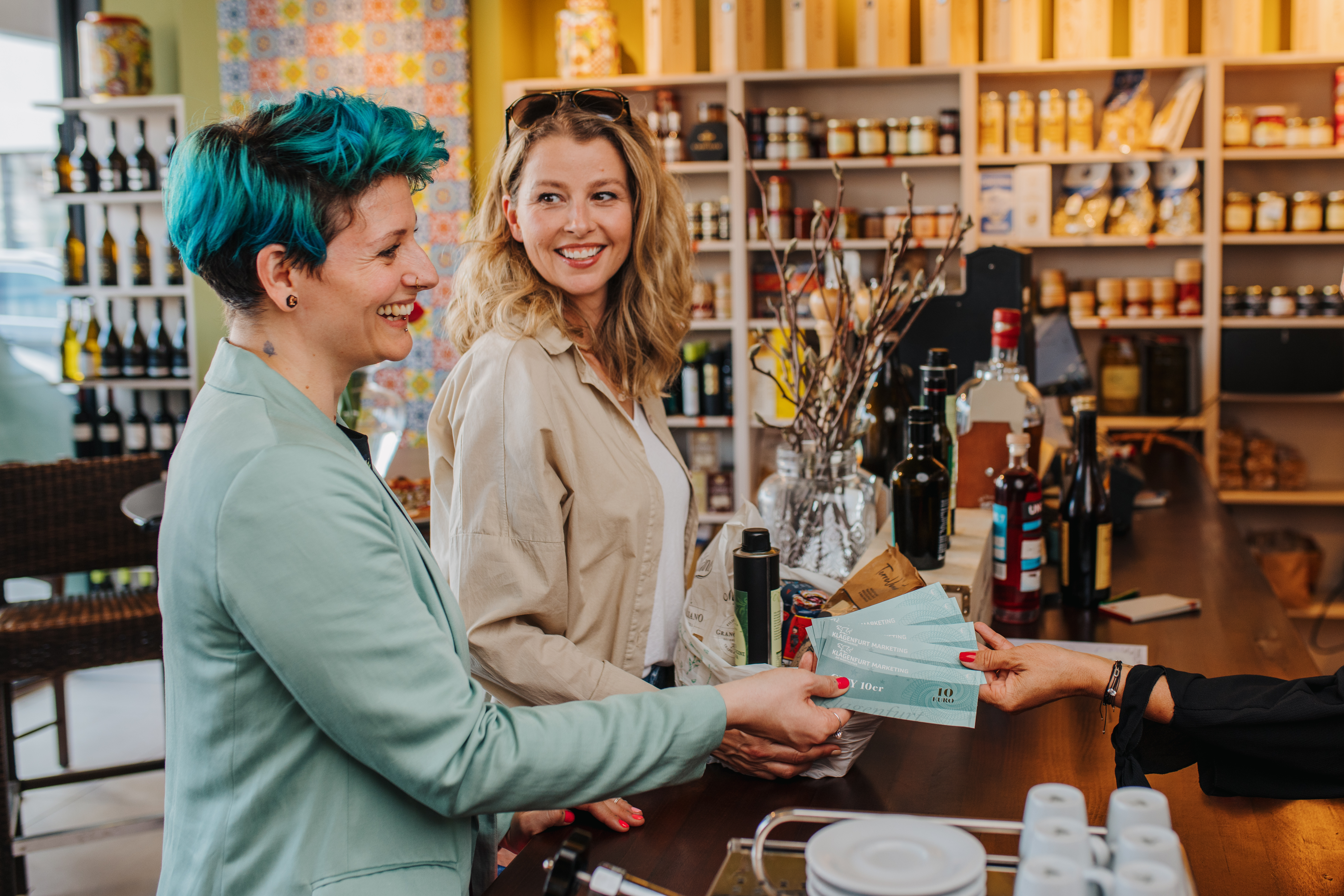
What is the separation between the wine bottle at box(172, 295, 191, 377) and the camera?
198 inches

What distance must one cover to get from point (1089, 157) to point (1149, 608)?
3106 mm

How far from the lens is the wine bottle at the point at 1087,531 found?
1931mm

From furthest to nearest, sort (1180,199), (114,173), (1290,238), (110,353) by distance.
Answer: (110,353) < (114,173) < (1180,199) < (1290,238)

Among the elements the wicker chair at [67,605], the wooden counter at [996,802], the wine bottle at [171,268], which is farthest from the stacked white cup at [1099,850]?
the wine bottle at [171,268]

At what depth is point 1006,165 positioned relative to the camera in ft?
15.3

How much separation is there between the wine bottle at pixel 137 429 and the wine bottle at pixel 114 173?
965 mm

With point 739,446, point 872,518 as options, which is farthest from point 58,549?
point 739,446

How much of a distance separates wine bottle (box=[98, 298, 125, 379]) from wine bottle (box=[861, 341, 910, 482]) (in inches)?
→ 162

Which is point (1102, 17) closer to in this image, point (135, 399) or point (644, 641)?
point (644, 641)

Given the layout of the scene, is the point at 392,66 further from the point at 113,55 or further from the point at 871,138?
the point at 871,138

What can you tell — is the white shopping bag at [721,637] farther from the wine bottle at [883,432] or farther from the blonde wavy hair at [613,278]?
the wine bottle at [883,432]

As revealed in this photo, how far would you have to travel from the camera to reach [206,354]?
5020 millimetres

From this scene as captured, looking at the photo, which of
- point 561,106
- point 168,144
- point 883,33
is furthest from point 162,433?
point 561,106

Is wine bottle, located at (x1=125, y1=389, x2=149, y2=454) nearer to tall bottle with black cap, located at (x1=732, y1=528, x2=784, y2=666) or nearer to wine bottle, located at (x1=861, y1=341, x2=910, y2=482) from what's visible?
wine bottle, located at (x1=861, y1=341, x2=910, y2=482)
